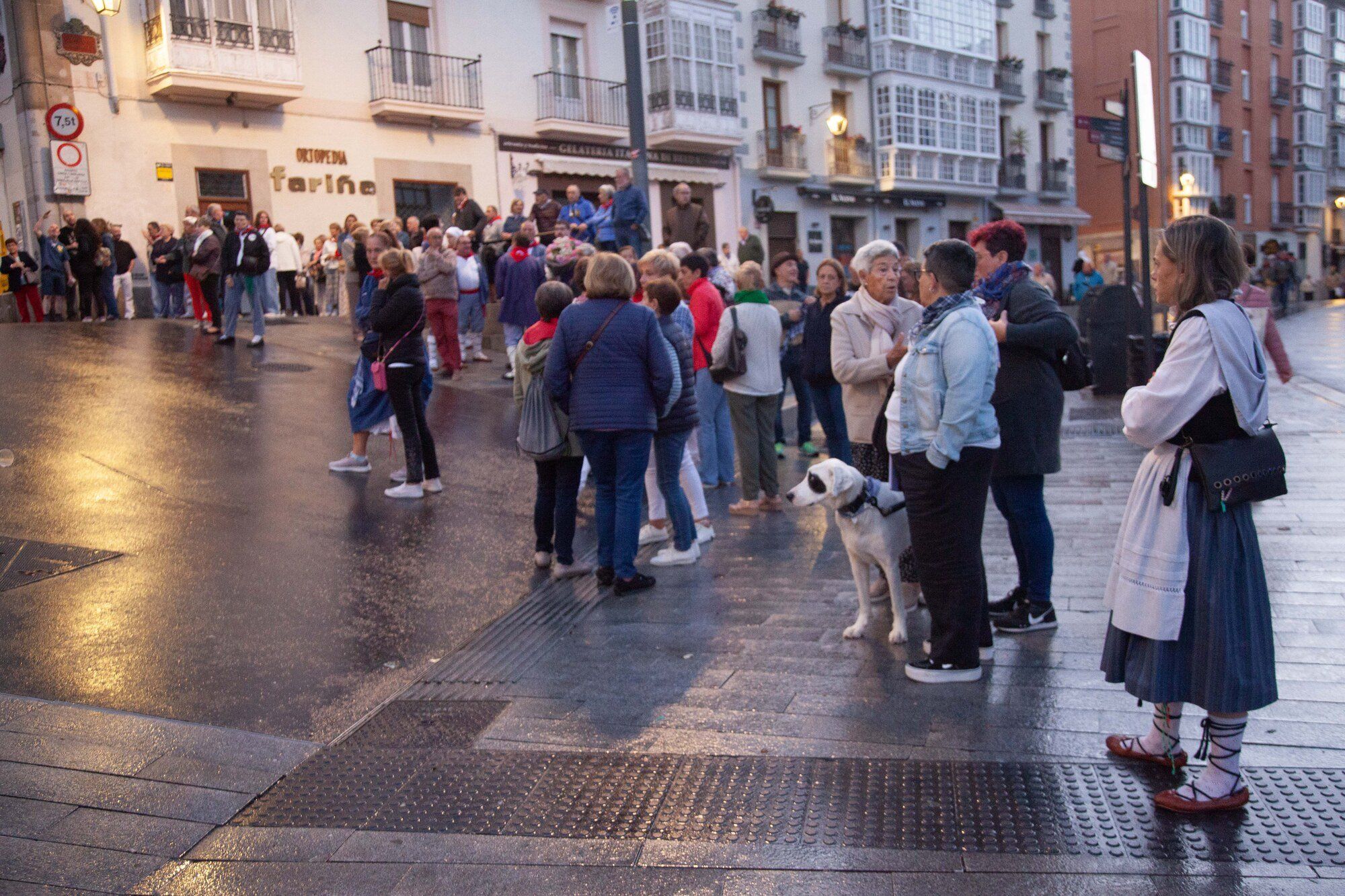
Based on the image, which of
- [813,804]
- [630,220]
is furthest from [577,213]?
[813,804]

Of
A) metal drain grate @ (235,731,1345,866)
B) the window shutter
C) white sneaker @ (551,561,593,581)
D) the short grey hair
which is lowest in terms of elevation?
metal drain grate @ (235,731,1345,866)

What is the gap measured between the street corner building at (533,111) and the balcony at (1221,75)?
15.7 metres

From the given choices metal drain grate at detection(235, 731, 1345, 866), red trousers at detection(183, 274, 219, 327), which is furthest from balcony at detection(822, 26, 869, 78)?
metal drain grate at detection(235, 731, 1345, 866)

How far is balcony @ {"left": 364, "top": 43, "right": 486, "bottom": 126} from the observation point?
22875 mm

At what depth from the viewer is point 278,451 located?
9305 mm

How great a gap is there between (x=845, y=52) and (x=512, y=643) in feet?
102

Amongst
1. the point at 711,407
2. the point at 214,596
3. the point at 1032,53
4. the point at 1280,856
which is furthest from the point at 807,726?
the point at 1032,53

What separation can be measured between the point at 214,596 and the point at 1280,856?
5070mm

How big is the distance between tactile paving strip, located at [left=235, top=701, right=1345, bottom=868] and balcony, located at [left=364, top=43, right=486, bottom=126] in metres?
20.9

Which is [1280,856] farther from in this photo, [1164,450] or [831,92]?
[831,92]

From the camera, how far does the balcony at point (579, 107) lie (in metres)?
25.5

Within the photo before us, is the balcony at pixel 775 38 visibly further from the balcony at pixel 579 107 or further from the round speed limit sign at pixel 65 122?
the round speed limit sign at pixel 65 122

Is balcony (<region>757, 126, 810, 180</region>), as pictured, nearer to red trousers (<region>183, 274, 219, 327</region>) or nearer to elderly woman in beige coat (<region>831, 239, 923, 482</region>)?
red trousers (<region>183, 274, 219, 327</region>)

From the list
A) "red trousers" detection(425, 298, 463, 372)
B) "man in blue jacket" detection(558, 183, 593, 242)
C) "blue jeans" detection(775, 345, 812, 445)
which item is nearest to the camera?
"blue jeans" detection(775, 345, 812, 445)
